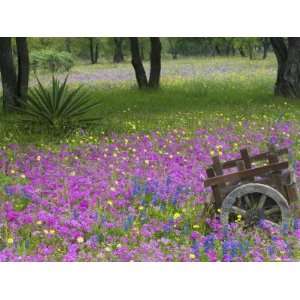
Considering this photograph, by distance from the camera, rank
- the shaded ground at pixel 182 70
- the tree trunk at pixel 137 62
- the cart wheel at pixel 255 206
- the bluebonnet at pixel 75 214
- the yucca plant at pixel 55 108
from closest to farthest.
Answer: the cart wheel at pixel 255 206, the bluebonnet at pixel 75 214, the yucca plant at pixel 55 108, the shaded ground at pixel 182 70, the tree trunk at pixel 137 62

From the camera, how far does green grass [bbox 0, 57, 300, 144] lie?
34.8 feet

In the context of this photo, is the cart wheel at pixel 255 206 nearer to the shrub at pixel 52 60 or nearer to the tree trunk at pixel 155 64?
the shrub at pixel 52 60

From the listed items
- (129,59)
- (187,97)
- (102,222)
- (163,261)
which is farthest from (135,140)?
(129,59)

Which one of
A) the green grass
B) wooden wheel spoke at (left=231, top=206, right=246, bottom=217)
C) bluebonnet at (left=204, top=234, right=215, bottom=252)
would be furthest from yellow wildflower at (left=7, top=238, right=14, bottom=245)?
the green grass

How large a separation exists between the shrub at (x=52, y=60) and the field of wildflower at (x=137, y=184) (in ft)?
4.83

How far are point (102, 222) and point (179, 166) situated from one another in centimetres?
229

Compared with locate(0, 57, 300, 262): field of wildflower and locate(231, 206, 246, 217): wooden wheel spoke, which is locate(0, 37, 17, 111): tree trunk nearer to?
locate(0, 57, 300, 262): field of wildflower

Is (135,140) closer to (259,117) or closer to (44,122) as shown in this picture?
(44,122)

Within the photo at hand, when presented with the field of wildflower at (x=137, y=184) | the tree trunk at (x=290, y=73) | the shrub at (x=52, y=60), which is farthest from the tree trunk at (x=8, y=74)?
the tree trunk at (x=290, y=73)

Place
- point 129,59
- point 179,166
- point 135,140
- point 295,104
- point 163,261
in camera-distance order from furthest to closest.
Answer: point 129,59, point 295,104, point 135,140, point 179,166, point 163,261

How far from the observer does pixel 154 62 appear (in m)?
17.5

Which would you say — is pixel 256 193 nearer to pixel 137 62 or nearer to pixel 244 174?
pixel 244 174

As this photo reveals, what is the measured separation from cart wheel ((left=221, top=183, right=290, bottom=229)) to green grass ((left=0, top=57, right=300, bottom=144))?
497 cm

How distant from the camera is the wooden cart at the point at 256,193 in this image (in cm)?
519
